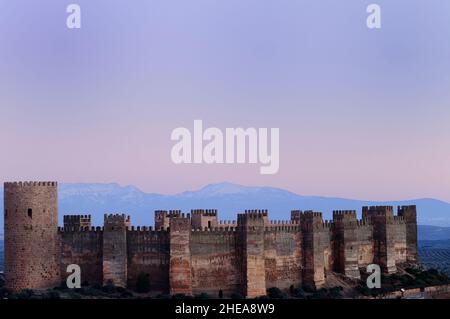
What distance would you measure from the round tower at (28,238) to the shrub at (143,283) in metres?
4.22

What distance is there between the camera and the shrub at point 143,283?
178 ft

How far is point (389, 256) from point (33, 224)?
25356mm

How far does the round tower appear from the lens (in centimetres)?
5359

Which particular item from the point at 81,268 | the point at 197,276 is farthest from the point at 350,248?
the point at 81,268

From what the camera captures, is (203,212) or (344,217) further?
(344,217)

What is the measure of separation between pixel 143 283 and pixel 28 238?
6549 millimetres

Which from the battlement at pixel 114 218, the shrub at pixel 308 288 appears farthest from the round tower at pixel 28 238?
the shrub at pixel 308 288

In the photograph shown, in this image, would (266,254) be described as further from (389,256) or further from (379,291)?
(389,256)

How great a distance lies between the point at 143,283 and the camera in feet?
178

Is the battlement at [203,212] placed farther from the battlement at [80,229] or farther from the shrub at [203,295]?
the shrub at [203,295]

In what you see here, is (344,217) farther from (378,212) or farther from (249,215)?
(249,215)

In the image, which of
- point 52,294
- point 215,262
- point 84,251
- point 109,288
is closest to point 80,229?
point 84,251

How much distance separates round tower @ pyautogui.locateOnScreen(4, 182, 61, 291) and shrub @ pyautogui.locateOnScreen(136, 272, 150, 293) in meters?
4.22

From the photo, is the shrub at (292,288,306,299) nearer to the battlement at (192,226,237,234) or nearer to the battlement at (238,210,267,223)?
the battlement at (238,210,267,223)
